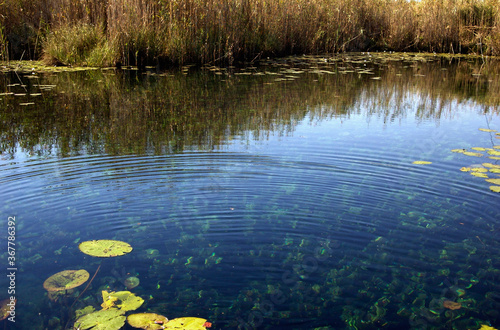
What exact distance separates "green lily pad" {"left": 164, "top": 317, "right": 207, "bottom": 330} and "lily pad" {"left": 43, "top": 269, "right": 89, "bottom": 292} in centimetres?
60

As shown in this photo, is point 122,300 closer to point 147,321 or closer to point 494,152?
point 147,321

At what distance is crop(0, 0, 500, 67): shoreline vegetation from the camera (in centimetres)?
1026

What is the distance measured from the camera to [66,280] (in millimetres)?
2129

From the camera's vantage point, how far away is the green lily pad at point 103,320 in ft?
5.86

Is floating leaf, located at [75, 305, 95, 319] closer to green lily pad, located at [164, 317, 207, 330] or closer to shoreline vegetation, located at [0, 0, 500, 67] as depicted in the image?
green lily pad, located at [164, 317, 207, 330]

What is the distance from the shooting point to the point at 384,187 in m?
3.44

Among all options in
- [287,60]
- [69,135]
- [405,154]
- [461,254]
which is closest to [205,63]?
[287,60]

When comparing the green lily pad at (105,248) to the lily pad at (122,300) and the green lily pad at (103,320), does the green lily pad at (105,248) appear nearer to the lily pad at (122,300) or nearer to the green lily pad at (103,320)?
the lily pad at (122,300)

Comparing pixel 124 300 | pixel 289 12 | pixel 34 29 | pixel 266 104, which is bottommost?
pixel 124 300

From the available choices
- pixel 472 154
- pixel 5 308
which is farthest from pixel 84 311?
pixel 472 154

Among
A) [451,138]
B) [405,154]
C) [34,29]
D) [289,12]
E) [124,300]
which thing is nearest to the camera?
[124,300]

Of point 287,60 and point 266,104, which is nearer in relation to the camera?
point 266,104

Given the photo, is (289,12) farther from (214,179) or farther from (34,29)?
(214,179)

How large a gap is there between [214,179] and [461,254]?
6.39 ft
